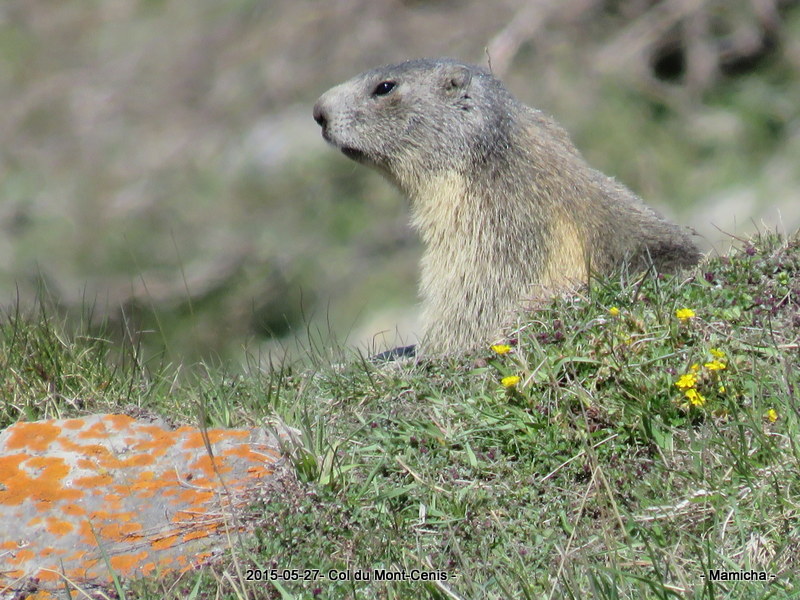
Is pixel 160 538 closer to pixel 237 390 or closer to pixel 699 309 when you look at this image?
pixel 237 390

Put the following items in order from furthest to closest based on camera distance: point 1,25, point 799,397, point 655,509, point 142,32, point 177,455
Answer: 1. point 1,25
2. point 142,32
3. point 177,455
4. point 799,397
5. point 655,509

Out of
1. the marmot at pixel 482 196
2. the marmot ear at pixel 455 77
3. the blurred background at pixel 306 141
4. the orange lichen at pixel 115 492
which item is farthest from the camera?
the blurred background at pixel 306 141

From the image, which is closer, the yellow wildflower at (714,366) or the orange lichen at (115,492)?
the orange lichen at (115,492)

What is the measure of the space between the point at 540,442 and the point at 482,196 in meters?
2.31

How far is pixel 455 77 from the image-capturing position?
638 cm

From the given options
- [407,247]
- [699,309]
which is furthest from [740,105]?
[699,309]

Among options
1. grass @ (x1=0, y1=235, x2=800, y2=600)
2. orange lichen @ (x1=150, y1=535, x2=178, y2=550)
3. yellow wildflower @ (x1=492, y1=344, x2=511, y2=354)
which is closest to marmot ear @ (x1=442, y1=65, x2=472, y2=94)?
grass @ (x1=0, y1=235, x2=800, y2=600)

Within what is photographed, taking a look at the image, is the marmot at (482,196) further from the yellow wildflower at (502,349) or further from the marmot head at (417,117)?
the yellow wildflower at (502,349)

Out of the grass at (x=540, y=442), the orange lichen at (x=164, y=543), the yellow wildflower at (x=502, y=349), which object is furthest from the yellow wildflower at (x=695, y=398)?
the orange lichen at (x=164, y=543)

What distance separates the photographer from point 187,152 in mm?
15828

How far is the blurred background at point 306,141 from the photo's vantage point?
12133 mm

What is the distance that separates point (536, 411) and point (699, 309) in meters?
1.00

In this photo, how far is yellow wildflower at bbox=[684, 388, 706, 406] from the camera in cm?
388

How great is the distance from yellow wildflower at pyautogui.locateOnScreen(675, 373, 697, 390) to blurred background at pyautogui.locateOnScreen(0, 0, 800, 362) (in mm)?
6093
